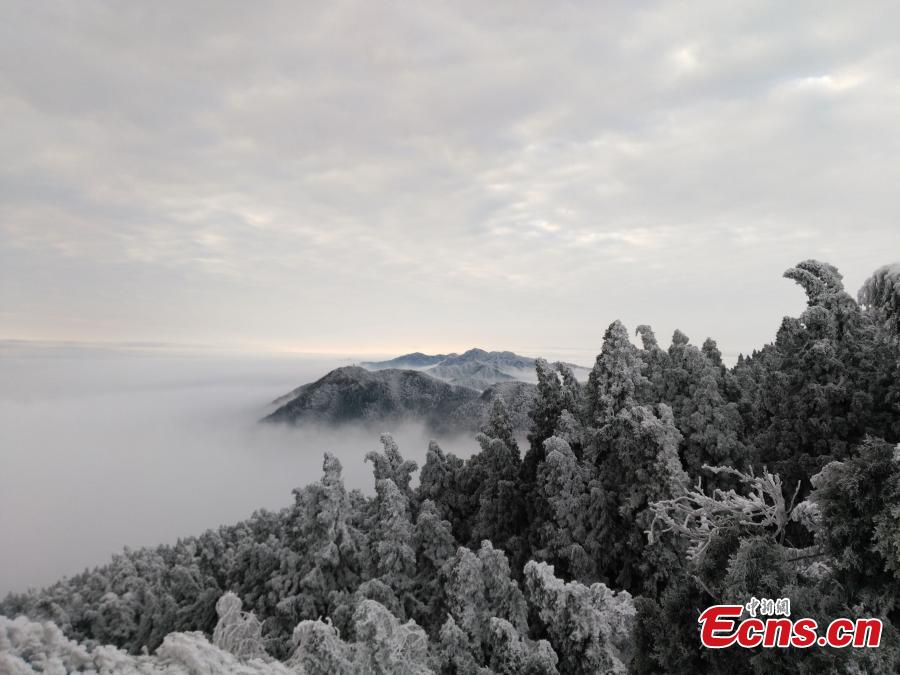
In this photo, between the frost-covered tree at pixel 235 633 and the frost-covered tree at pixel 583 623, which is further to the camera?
the frost-covered tree at pixel 235 633

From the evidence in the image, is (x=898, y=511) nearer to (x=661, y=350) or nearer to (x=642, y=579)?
(x=642, y=579)

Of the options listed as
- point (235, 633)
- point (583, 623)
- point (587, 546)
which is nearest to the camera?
point (583, 623)

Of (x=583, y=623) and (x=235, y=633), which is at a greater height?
(x=583, y=623)

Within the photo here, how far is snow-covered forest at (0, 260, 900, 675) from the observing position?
25.4 ft

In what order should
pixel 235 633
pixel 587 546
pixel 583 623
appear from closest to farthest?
pixel 583 623 < pixel 235 633 < pixel 587 546

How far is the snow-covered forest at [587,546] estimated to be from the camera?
7.75 meters

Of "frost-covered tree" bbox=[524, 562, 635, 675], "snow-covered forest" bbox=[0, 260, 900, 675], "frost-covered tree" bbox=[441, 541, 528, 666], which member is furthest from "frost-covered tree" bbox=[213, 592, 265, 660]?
"frost-covered tree" bbox=[524, 562, 635, 675]

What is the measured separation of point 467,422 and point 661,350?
461 ft

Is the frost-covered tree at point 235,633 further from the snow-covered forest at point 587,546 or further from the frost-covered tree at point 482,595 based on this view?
the frost-covered tree at point 482,595

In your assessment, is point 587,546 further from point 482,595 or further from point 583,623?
point 583,623

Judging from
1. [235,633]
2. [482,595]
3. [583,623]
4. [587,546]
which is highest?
[583,623]

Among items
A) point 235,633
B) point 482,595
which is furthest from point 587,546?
point 235,633

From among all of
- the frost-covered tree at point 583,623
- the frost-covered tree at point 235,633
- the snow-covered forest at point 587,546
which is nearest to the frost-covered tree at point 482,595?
the snow-covered forest at point 587,546

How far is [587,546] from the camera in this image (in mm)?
28359
